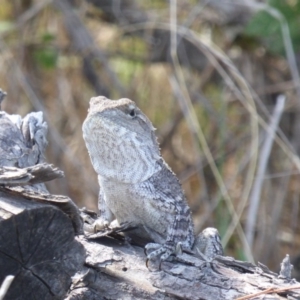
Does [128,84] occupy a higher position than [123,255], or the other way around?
[128,84]

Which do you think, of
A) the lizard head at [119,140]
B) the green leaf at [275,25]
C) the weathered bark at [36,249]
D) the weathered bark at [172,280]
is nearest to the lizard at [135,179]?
the lizard head at [119,140]

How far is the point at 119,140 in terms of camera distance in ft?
9.98

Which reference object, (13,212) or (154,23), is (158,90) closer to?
(154,23)

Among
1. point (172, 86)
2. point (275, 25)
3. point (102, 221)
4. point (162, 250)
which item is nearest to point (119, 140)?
point (102, 221)

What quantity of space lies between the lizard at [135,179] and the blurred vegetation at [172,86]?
2238 millimetres

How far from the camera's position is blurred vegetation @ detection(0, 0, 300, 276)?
5835 millimetres

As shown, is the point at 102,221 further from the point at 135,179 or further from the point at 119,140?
the point at 119,140

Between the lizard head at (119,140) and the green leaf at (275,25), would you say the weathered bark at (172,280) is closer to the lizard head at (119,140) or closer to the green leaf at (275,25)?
the lizard head at (119,140)

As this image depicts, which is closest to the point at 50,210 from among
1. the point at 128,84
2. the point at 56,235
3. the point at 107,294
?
the point at 56,235

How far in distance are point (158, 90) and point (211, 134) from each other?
2.66 ft

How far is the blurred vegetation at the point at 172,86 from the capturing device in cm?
583

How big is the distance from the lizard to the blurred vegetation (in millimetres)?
2238

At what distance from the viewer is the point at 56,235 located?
8.31ft

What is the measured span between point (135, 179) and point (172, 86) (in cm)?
298
